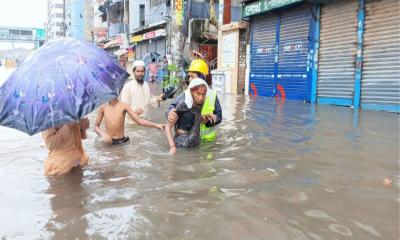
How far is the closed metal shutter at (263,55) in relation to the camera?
52.0 ft

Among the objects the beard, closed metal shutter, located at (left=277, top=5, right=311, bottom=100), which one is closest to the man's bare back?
the beard

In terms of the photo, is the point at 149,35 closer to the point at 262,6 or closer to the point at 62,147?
the point at 262,6

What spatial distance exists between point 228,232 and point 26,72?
A: 6.60 feet

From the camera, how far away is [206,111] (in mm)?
5113

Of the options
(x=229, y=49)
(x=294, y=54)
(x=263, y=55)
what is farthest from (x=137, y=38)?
(x=294, y=54)

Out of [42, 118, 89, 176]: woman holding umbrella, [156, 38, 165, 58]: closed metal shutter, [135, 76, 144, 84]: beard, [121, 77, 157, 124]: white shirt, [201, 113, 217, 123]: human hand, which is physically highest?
[156, 38, 165, 58]: closed metal shutter

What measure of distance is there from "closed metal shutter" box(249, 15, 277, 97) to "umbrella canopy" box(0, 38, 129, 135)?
12931 mm

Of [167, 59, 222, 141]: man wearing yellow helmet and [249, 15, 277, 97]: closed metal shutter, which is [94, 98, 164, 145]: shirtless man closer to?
[167, 59, 222, 141]: man wearing yellow helmet

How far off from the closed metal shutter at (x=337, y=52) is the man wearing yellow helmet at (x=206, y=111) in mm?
7579

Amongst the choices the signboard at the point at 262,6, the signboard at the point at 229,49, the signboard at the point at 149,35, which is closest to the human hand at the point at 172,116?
the signboard at the point at 262,6

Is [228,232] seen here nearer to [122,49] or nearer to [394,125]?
[394,125]

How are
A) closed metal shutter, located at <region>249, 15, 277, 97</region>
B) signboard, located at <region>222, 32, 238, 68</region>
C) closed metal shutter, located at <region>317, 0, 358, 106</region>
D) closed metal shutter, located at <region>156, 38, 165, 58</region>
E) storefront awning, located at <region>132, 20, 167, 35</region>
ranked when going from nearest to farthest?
closed metal shutter, located at <region>317, 0, 358, 106</region>
closed metal shutter, located at <region>249, 15, 277, 97</region>
signboard, located at <region>222, 32, 238, 68</region>
storefront awning, located at <region>132, 20, 167, 35</region>
closed metal shutter, located at <region>156, 38, 165, 58</region>

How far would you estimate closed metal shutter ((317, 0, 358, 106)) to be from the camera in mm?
11828

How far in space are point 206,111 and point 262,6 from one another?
38.5 ft
